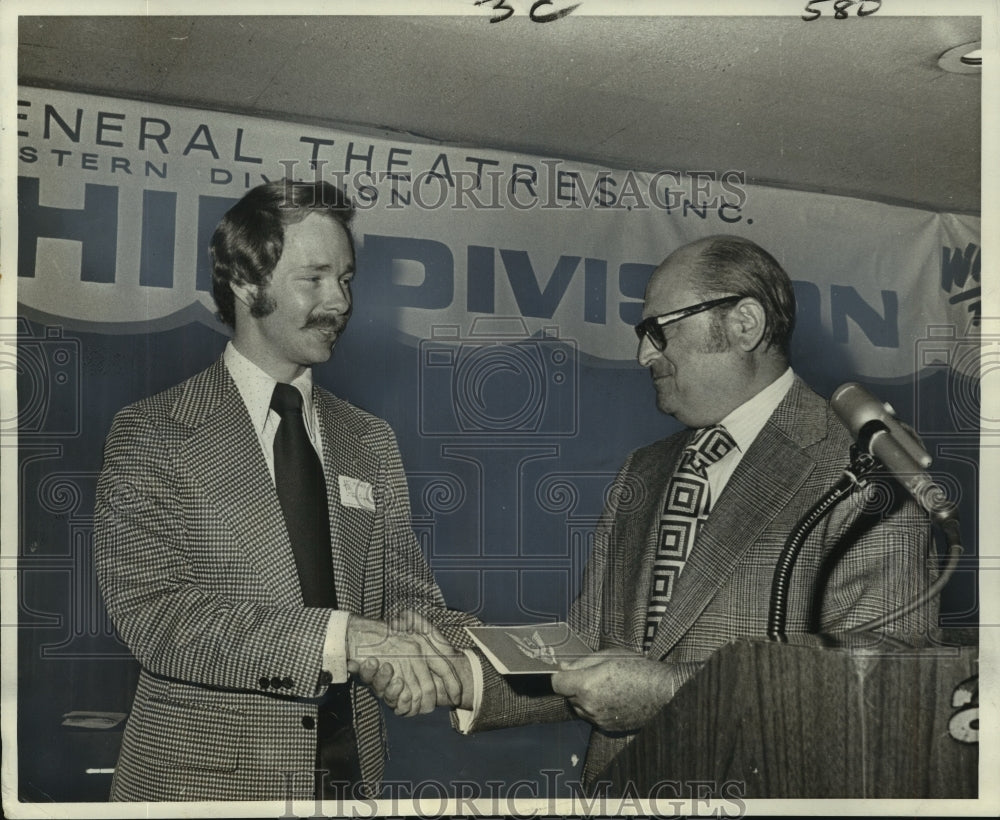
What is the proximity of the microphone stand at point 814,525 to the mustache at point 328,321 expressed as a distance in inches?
Result: 44.1

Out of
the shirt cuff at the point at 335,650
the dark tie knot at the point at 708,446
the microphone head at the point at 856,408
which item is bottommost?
the shirt cuff at the point at 335,650

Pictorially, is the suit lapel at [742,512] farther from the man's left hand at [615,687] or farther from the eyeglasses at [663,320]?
the eyeglasses at [663,320]

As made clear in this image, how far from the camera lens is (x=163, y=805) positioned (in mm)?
2590

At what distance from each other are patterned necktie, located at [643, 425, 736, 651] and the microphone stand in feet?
0.70

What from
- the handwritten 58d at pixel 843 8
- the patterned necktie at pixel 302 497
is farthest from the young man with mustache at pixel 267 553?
the handwritten 58d at pixel 843 8

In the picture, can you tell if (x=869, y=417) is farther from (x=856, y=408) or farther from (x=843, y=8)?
(x=843, y=8)

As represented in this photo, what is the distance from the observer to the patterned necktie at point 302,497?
262 centimetres

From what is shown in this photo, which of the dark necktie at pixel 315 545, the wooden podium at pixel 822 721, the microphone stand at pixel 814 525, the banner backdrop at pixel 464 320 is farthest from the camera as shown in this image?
the banner backdrop at pixel 464 320

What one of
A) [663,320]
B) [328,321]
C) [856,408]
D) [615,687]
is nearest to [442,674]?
[615,687]

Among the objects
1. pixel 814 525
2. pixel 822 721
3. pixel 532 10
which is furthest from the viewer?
pixel 532 10

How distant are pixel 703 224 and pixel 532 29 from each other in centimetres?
61

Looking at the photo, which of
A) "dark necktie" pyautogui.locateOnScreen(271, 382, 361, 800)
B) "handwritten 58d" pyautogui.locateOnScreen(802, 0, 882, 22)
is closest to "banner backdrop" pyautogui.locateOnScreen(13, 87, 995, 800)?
"dark necktie" pyautogui.locateOnScreen(271, 382, 361, 800)

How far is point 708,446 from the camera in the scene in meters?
2.70

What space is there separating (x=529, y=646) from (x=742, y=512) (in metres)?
0.56
